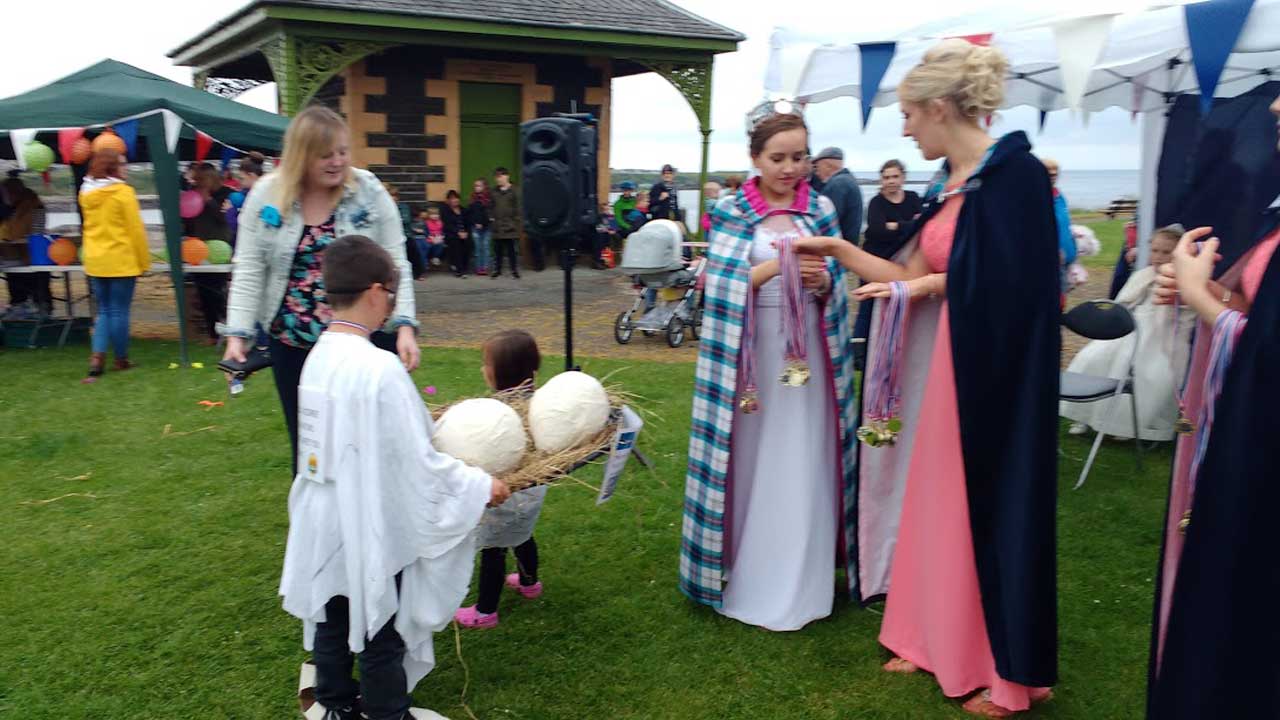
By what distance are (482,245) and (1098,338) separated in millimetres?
11692

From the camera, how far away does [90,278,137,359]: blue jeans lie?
795cm

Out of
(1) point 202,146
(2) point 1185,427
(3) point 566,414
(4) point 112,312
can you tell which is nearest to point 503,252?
(1) point 202,146

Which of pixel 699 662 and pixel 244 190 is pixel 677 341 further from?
pixel 699 662

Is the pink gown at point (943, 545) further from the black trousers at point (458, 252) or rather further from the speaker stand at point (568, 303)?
the black trousers at point (458, 252)

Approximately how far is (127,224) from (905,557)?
7368 millimetres

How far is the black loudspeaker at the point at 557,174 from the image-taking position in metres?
5.02

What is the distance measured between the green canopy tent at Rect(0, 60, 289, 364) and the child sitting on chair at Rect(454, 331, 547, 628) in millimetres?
6031

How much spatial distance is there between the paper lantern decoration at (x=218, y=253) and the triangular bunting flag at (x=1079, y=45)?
26.3 feet

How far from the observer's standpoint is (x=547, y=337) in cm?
990

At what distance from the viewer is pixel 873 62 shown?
20.4 feet

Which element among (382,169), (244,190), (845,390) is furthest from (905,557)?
(382,169)

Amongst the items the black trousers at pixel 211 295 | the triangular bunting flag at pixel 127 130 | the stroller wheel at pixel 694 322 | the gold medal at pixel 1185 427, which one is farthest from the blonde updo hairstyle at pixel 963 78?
the black trousers at pixel 211 295

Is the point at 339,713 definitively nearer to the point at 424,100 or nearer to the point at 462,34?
the point at 462,34

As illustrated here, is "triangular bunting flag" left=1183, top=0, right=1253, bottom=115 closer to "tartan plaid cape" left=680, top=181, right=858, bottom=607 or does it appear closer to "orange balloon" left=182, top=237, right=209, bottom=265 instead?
"tartan plaid cape" left=680, top=181, right=858, bottom=607
